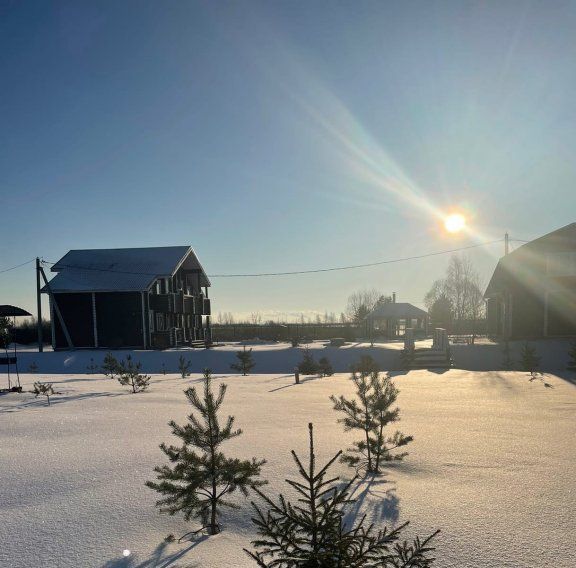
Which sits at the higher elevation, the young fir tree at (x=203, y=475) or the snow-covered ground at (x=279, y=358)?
the young fir tree at (x=203, y=475)

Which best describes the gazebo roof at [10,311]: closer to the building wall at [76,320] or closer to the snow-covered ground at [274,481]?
the snow-covered ground at [274,481]

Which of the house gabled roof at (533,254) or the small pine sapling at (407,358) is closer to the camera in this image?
the small pine sapling at (407,358)

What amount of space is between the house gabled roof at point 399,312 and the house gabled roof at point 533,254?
9.31 meters

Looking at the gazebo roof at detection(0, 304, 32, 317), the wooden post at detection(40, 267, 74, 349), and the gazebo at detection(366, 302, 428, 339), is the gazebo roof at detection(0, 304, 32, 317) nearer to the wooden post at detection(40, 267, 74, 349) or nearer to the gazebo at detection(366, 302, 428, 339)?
the wooden post at detection(40, 267, 74, 349)

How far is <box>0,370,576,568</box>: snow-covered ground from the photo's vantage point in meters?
2.77

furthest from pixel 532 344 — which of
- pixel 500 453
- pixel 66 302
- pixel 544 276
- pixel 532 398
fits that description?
pixel 66 302

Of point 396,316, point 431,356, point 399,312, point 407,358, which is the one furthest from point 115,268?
point 399,312

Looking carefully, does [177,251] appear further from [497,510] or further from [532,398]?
[497,510]

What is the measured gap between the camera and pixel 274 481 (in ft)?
12.5

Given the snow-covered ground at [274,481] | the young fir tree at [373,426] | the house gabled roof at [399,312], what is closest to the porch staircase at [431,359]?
the snow-covered ground at [274,481]

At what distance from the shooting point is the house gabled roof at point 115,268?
2620 centimetres

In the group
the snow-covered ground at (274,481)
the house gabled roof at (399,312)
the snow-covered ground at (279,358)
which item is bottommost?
the snow-covered ground at (279,358)

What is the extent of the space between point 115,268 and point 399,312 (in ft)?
76.9

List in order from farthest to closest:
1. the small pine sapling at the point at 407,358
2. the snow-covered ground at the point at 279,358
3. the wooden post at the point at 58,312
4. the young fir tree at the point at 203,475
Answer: the wooden post at the point at 58,312 < the snow-covered ground at the point at 279,358 < the small pine sapling at the point at 407,358 < the young fir tree at the point at 203,475
